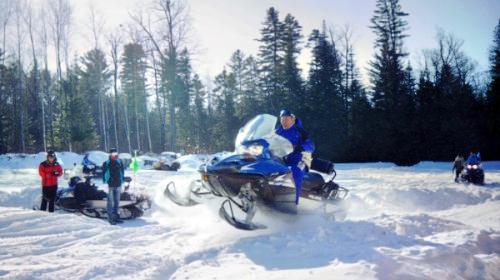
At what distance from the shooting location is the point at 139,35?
3009cm

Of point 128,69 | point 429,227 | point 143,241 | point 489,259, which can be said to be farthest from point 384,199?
point 128,69

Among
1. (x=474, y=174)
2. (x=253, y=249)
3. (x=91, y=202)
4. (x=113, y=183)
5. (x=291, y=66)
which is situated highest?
(x=291, y=66)

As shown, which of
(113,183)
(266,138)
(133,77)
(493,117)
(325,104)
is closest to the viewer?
(266,138)

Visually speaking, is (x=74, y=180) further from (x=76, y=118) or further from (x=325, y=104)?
(x=325, y=104)

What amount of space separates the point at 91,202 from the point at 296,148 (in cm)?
569

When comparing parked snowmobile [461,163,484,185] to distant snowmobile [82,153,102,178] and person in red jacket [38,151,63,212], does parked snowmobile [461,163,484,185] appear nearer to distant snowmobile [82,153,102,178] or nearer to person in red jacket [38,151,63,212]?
person in red jacket [38,151,63,212]

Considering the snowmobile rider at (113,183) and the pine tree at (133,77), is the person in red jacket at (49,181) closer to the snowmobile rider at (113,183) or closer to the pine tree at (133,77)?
the snowmobile rider at (113,183)

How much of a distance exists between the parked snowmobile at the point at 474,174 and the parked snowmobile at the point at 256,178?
10665 mm

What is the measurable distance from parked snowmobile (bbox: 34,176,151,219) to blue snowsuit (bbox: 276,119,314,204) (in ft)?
16.1

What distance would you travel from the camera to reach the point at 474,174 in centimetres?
1453

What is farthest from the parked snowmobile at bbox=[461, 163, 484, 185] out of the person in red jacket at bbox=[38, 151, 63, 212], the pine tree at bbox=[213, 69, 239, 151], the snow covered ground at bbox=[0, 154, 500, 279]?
the pine tree at bbox=[213, 69, 239, 151]

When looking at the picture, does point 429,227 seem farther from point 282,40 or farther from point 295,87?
point 282,40

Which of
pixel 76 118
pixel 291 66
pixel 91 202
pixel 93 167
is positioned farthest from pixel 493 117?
pixel 76 118

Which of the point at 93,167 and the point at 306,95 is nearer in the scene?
the point at 93,167
